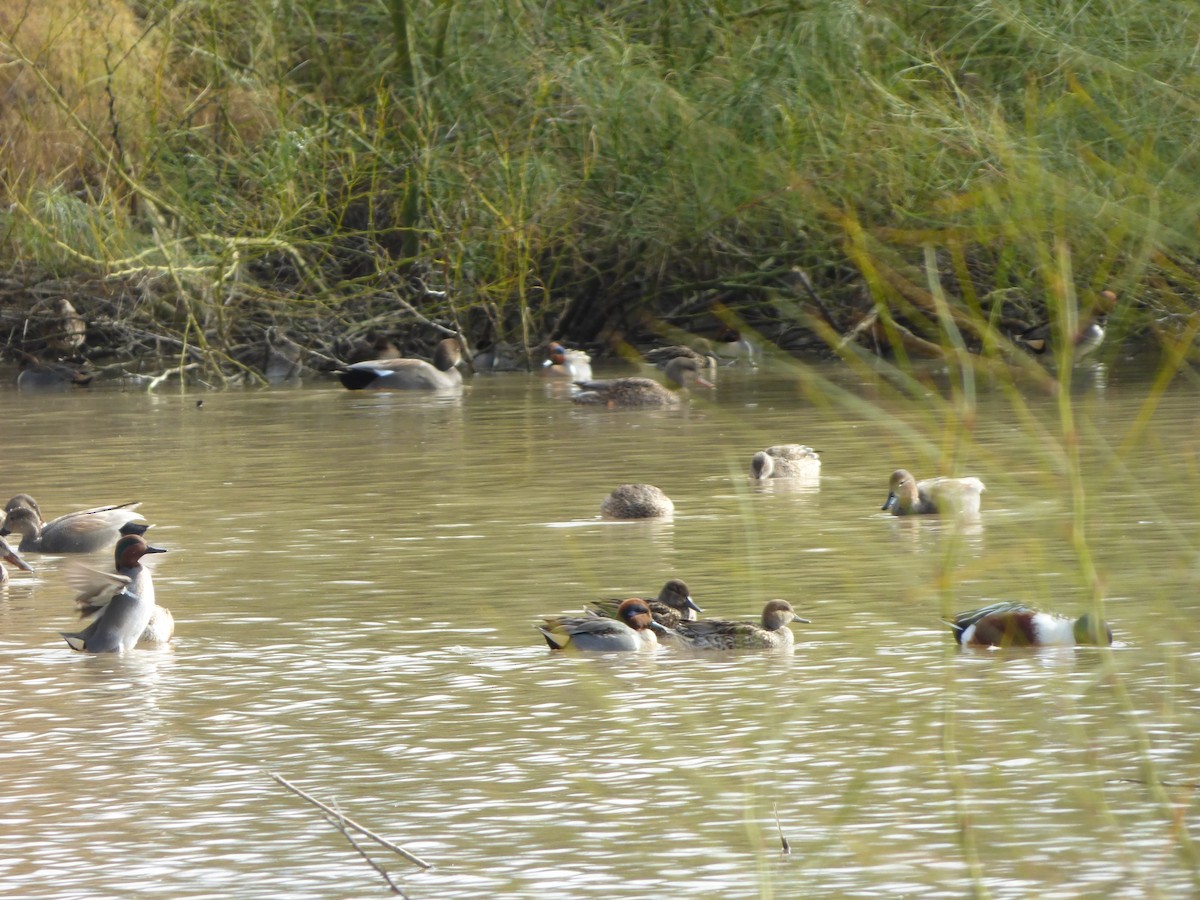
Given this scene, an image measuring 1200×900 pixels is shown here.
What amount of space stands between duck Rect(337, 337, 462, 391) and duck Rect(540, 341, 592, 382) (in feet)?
3.28

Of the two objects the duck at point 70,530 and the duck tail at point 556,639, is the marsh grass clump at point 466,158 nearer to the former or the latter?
the duck at point 70,530

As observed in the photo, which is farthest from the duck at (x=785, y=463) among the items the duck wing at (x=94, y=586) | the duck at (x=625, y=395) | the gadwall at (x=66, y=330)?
the gadwall at (x=66, y=330)

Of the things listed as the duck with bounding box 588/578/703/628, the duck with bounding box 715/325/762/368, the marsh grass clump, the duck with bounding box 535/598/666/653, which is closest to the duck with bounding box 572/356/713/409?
the marsh grass clump

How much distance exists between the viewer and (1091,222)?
4887 millimetres

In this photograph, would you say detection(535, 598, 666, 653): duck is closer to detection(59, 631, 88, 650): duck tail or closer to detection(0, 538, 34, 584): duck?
detection(59, 631, 88, 650): duck tail

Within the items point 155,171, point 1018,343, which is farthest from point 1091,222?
point 155,171

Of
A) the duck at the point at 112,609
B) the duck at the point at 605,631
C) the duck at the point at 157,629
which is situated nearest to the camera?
the duck at the point at 605,631

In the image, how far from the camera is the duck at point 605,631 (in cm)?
849

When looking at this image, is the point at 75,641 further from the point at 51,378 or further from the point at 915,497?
the point at 51,378

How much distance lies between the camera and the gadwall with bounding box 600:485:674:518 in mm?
12180

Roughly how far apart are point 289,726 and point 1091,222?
3.52m

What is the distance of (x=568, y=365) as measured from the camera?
23.8m

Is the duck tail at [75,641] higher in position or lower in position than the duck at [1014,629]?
lower

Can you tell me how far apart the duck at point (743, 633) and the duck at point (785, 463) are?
5.46 m
